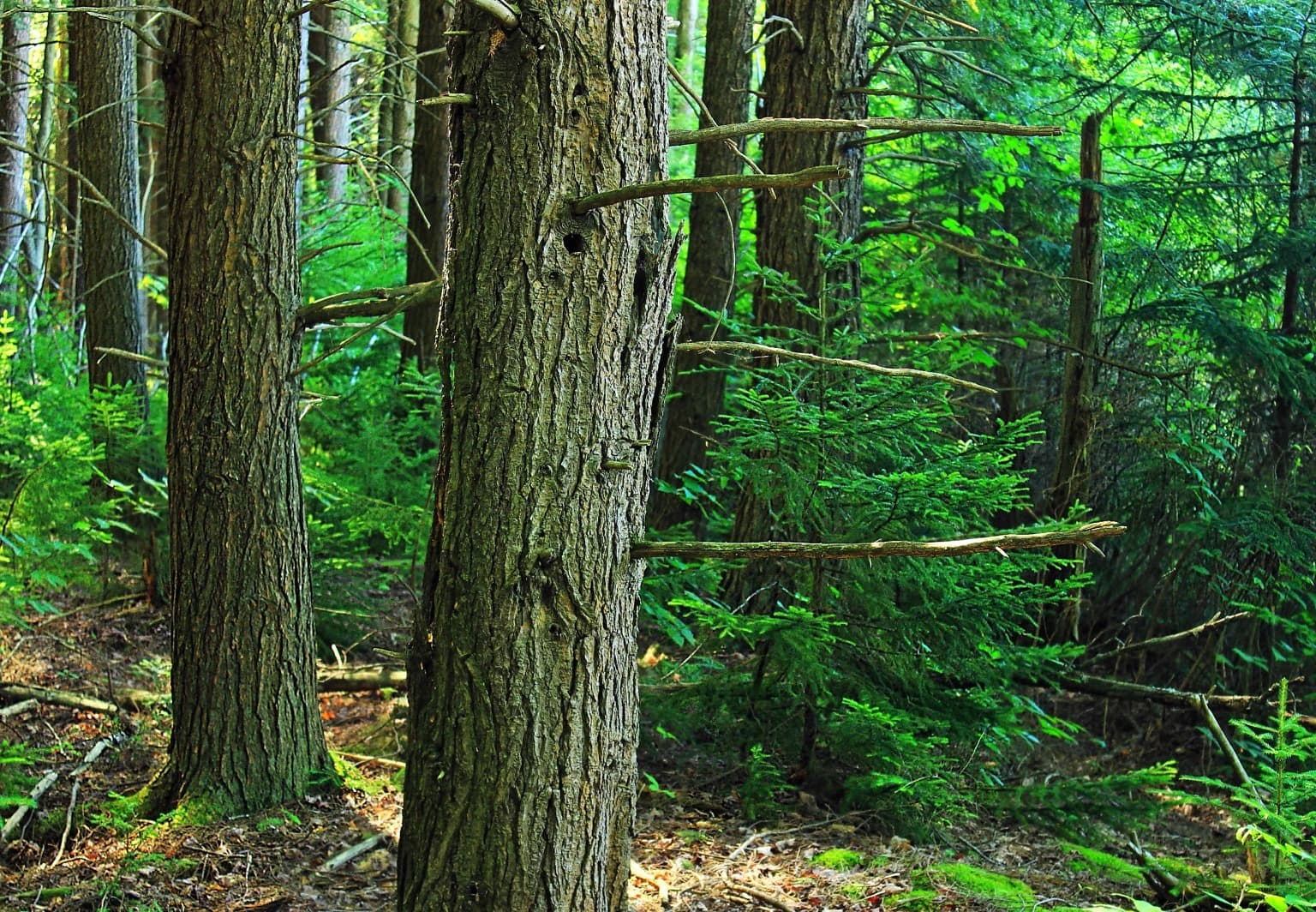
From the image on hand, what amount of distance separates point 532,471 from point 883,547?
3.06ft

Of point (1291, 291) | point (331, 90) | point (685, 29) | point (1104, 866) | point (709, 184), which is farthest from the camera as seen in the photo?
point (685, 29)

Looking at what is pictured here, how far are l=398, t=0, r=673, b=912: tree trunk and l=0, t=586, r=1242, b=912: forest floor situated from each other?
159 cm

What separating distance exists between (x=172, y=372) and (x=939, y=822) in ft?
13.9

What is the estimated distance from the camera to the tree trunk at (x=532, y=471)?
2893mm

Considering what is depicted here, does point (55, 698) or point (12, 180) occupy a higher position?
point (12, 180)

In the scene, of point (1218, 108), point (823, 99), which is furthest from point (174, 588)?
point (1218, 108)

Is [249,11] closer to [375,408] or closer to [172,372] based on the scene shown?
[172,372]

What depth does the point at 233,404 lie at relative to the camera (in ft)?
16.4

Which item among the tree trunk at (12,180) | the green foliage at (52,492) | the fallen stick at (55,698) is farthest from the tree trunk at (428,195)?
the tree trunk at (12,180)

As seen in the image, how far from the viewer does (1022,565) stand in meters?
5.29

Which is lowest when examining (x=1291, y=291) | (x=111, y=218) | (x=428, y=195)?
(x=1291, y=291)

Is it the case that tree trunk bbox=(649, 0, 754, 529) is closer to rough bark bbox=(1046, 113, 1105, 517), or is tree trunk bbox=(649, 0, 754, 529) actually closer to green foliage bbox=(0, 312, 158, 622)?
rough bark bbox=(1046, 113, 1105, 517)

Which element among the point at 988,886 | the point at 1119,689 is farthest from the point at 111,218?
the point at 1119,689

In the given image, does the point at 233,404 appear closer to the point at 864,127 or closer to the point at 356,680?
the point at 356,680
